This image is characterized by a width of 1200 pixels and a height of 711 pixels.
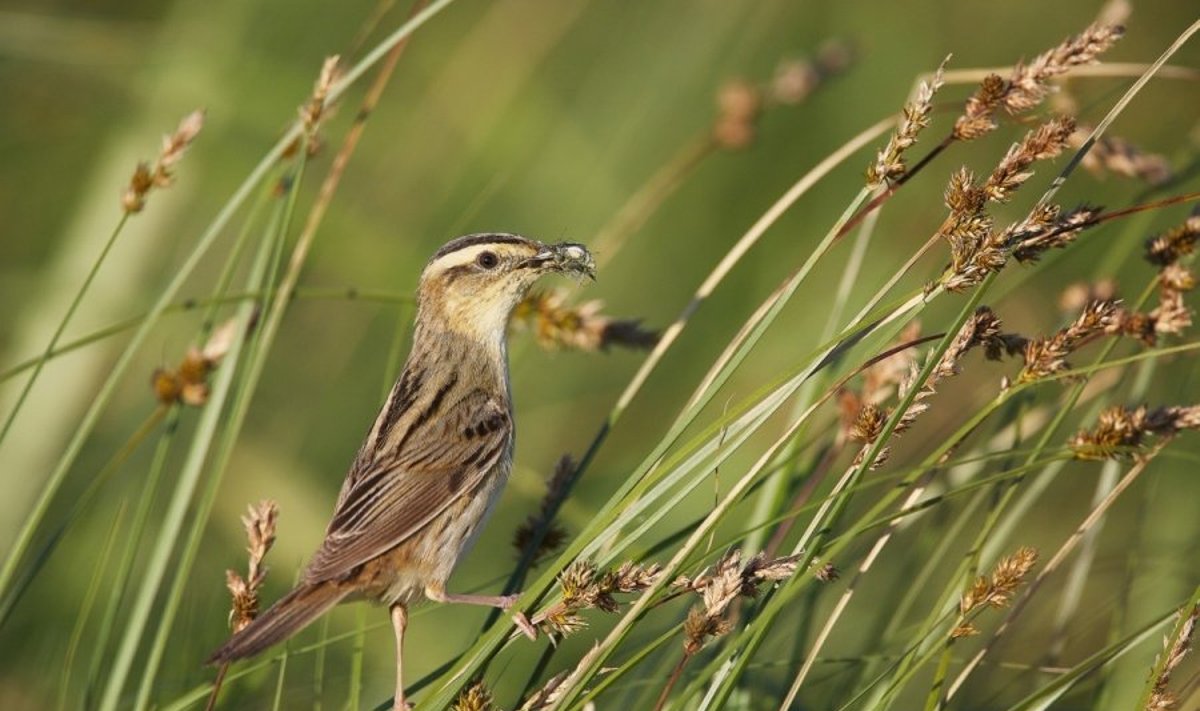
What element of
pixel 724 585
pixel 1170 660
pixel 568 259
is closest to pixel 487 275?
pixel 568 259

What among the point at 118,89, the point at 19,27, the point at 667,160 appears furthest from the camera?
the point at 667,160

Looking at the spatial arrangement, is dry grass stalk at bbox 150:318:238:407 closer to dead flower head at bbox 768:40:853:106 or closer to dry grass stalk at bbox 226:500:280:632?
dry grass stalk at bbox 226:500:280:632

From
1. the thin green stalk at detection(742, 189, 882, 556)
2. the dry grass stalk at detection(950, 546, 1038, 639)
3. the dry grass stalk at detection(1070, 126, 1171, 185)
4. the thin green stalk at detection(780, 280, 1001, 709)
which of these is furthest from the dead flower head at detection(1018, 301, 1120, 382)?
the dry grass stalk at detection(1070, 126, 1171, 185)

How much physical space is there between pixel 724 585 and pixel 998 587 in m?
0.58

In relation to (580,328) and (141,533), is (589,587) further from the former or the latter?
(580,328)

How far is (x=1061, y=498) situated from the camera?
724 centimetres

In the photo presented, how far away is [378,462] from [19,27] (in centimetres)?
252

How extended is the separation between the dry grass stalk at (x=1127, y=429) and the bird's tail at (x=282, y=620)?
1905mm

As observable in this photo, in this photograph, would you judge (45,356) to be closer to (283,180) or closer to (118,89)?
(283,180)

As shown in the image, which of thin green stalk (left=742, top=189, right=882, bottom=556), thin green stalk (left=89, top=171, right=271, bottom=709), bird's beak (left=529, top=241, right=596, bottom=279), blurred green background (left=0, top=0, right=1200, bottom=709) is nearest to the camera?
thin green stalk (left=89, top=171, right=271, bottom=709)

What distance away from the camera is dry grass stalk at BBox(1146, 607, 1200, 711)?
115 inches

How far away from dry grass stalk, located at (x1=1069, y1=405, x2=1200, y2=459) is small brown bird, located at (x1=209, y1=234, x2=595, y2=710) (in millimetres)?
1467

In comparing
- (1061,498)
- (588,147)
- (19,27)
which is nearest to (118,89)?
(19,27)

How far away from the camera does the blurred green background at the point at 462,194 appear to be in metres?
6.00
